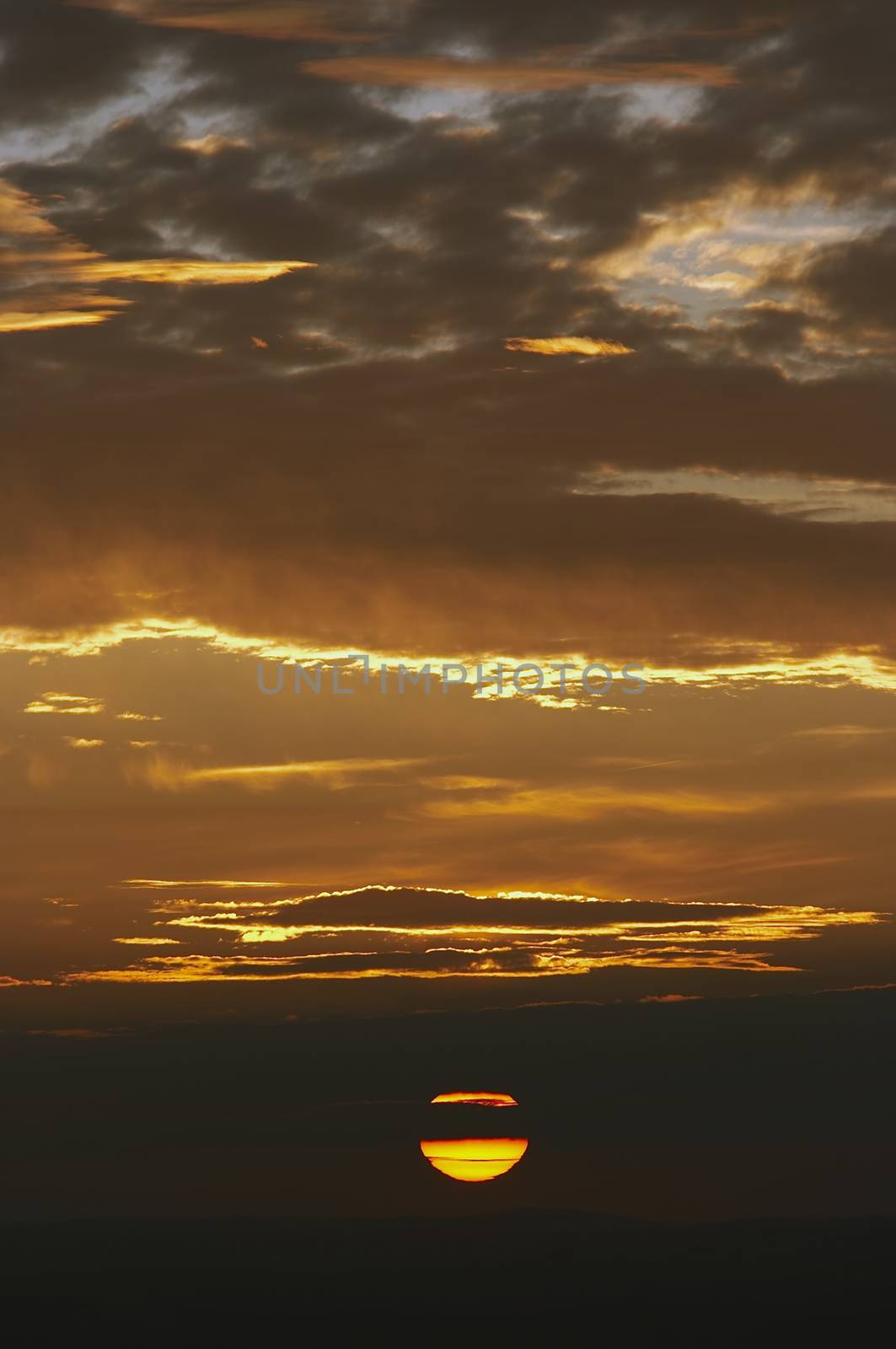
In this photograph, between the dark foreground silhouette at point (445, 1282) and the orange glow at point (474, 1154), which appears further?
the dark foreground silhouette at point (445, 1282)

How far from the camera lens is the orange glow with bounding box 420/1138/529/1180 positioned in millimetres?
44750

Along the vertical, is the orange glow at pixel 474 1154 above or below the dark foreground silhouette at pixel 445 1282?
above

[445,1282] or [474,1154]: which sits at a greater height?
[474,1154]

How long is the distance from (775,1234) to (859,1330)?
41304mm

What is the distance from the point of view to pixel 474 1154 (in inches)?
1772

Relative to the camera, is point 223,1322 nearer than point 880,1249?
Yes

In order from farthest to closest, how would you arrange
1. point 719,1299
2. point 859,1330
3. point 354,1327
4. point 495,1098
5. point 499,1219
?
1. point 499,1219
2. point 719,1299
3. point 354,1327
4. point 859,1330
5. point 495,1098

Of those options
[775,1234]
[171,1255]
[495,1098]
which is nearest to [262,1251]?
[171,1255]

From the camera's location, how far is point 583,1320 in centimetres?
13088

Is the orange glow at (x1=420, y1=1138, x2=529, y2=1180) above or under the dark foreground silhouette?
above

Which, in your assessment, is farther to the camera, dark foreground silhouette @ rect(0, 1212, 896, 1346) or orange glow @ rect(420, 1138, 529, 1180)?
dark foreground silhouette @ rect(0, 1212, 896, 1346)

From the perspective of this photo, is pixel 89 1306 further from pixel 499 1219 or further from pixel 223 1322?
pixel 499 1219

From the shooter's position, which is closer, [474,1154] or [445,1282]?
[474,1154]

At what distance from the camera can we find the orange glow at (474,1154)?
4475 centimetres
